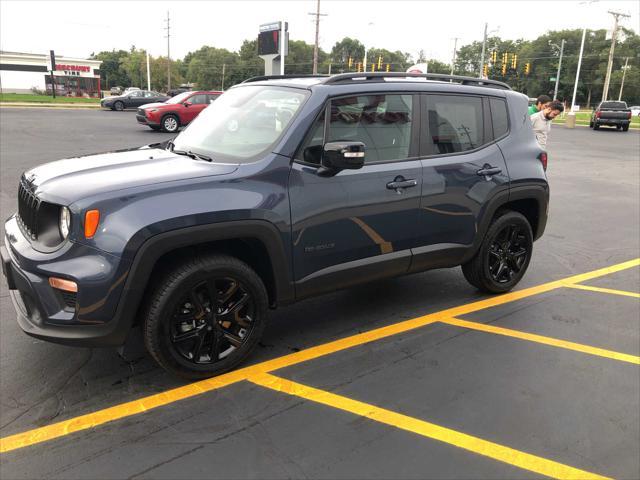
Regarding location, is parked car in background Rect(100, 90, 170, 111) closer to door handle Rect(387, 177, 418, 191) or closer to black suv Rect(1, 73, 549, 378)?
black suv Rect(1, 73, 549, 378)

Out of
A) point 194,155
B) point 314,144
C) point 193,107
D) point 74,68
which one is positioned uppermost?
point 74,68

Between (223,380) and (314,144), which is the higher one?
(314,144)

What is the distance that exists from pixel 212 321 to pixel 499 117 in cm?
315

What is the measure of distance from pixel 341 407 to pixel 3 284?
136 inches

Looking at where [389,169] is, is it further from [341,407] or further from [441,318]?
[341,407]

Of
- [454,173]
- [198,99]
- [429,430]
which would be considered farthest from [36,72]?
[429,430]

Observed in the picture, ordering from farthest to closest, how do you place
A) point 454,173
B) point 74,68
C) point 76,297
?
point 74,68 < point 454,173 < point 76,297

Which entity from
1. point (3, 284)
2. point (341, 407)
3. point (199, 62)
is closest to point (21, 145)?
point (3, 284)

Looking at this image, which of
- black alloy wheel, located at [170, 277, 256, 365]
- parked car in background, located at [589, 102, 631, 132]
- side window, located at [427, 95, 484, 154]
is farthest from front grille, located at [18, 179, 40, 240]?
parked car in background, located at [589, 102, 631, 132]

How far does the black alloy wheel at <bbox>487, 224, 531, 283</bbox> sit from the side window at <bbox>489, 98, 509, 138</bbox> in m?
0.85

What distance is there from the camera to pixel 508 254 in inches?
195

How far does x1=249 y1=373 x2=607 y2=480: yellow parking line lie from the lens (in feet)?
8.66

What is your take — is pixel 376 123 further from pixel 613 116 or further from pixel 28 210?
pixel 613 116

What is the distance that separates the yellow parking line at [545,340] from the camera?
3854 mm
